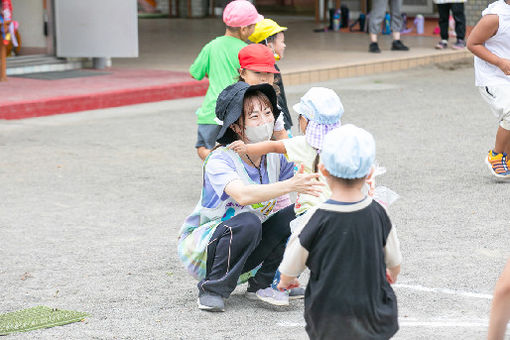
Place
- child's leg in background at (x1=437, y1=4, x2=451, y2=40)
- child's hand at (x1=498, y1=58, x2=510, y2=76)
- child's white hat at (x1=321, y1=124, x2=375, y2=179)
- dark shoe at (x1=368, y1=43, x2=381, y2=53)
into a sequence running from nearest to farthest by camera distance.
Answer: child's white hat at (x1=321, y1=124, x2=375, y2=179)
child's hand at (x1=498, y1=58, x2=510, y2=76)
dark shoe at (x1=368, y1=43, x2=381, y2=53)
child's leg in background at (x1=437, y1=4, x2=451, y2=40)

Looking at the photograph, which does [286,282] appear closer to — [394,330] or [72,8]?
[394,330]

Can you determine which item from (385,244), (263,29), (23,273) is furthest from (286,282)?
(263,29)

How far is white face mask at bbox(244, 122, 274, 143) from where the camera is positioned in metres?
4.45

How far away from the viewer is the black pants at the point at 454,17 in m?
16.6

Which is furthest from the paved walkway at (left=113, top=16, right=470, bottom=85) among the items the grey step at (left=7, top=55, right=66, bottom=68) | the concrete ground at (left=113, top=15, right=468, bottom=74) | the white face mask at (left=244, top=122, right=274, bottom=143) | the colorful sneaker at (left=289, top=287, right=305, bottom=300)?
the white face mask at (left=244, top=122, right=274, bottom=143)

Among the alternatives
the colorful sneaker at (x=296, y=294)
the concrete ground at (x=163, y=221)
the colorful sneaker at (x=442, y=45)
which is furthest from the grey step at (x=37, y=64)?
the colorful sneaker at (x=296, y=294)

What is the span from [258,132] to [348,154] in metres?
1.42

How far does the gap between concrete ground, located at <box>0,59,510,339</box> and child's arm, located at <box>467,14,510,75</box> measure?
35.7 inches

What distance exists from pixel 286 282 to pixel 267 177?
1324mm

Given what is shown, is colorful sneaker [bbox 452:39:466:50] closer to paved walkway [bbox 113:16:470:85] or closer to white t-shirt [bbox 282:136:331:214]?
paved walkway [bbox 113:16:470:85]

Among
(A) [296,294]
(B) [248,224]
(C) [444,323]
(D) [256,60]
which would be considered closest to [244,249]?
(B) [248,224]

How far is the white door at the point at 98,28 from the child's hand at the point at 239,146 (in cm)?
958

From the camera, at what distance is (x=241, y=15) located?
6.36m

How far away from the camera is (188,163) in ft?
27.0
